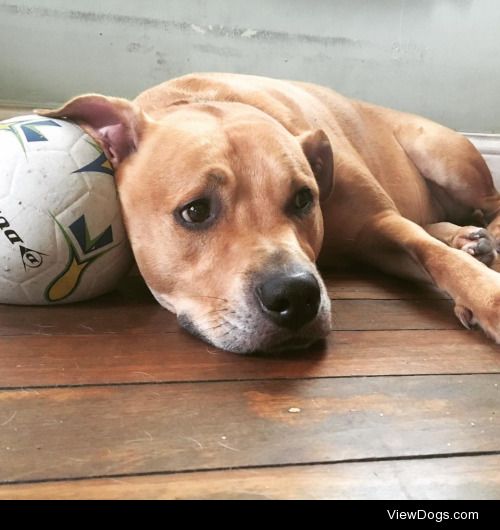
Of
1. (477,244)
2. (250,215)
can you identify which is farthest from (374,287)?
(250,215)

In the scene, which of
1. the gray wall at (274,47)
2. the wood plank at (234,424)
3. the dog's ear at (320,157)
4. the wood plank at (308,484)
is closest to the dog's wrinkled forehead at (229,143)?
the dog's ear at (320,157)

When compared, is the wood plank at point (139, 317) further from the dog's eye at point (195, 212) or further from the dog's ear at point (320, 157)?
the dog's ear at point (320, 157)

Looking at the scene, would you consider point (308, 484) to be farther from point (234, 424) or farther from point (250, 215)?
point (250, 215)

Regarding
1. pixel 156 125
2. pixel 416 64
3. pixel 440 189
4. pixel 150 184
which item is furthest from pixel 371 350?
pixel 416 64

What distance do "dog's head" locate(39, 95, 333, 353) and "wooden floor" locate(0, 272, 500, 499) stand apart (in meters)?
0.09

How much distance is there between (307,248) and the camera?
5.79 ft

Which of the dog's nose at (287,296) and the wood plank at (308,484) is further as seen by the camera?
the dog's nose at (287,296)

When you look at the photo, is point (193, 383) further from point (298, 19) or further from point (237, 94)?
point (298, 19)

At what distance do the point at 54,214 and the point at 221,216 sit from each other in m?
0.42

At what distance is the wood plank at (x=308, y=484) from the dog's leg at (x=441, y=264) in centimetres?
66

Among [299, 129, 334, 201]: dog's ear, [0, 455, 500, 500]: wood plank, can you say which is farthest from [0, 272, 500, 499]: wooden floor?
[299, 129, 334, 201]: dog's ear

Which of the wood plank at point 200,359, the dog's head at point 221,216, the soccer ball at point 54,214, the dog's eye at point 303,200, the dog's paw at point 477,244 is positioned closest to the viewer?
the wood plank at point 200,359

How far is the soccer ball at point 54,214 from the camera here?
1.61 metres

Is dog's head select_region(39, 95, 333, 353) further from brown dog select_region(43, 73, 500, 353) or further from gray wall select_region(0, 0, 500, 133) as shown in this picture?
gray wall select_region(0, 0, 500, 133)
